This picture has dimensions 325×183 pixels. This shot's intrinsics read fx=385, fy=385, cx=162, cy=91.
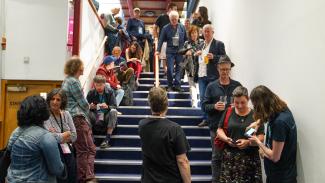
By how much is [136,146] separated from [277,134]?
9.96 feet

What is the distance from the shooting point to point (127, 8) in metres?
15.8

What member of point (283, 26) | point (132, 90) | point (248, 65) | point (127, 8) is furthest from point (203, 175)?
point (127, 8)

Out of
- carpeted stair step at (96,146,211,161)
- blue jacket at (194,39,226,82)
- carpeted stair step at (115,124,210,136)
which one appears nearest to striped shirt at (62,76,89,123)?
carpeted stair step at (96,146,211,161)

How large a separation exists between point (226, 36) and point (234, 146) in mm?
3622

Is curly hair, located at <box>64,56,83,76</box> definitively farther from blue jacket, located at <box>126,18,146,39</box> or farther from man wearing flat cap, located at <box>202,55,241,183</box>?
blue jacket, located at <box>126,18,146,39</box>

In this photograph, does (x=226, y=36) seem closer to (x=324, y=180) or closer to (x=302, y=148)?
(x=302, y=148)

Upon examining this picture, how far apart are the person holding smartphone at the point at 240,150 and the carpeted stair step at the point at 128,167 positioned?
151cm

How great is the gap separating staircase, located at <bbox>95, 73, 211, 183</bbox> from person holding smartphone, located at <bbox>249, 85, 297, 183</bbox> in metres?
1.90

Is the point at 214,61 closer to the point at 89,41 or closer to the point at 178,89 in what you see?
the point at 178,89

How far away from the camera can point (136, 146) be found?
5.65m

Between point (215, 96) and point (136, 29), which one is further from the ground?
point (136, 29)

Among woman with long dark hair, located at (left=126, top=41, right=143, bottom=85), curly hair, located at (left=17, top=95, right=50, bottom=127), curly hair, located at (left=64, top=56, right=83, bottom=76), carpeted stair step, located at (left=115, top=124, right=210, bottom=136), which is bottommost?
carpeted stair step, located at (left=115, top=124, right=210, bottom=136)

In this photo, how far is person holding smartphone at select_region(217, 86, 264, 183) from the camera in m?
3.47

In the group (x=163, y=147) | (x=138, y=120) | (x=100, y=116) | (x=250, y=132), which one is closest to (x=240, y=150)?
(x=250, y=132)
